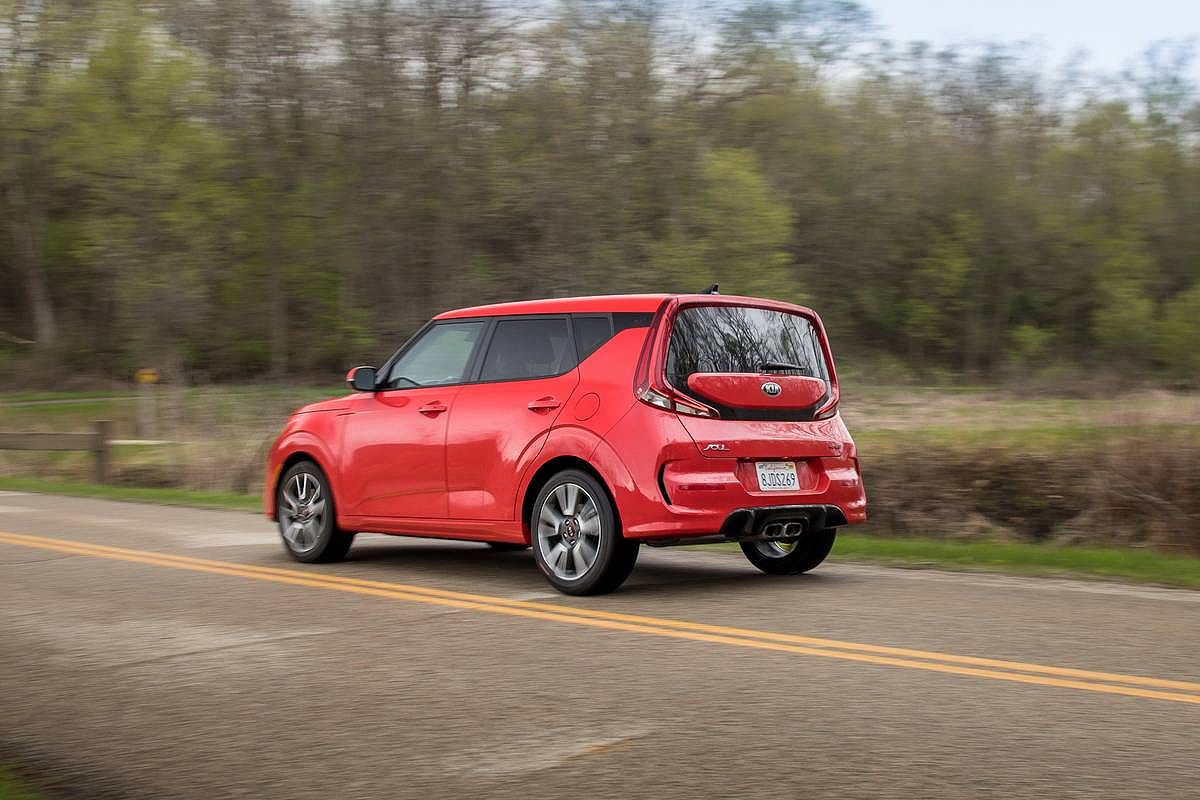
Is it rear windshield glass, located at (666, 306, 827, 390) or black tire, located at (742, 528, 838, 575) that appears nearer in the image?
rear windshield glass, located at (666, 306, 827, 390)

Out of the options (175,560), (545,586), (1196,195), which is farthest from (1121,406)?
(1196,195)

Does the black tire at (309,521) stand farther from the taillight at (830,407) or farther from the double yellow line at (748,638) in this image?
the taillight at (830,407)

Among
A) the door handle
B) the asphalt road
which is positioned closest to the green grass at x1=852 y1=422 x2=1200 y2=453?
the asphalt road

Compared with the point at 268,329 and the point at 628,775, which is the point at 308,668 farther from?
the point at 268,329

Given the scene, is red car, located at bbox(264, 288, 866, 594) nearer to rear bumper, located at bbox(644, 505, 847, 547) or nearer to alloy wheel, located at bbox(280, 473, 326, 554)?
rear bumper, located at bbox(644, 505, 847, 547)

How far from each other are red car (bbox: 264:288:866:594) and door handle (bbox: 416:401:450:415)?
0.01 meters

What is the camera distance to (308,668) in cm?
615

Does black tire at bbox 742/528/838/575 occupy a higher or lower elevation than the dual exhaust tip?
lower

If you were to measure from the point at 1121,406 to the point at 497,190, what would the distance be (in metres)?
23.4

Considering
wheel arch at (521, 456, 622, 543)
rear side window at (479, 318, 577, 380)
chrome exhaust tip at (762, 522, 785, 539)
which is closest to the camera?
wheel arch at (521, 456, 622, 543)

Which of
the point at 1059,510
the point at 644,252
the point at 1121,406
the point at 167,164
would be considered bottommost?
the point at 1059,510

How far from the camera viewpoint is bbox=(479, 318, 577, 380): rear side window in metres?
8.56

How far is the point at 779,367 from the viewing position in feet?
28.0

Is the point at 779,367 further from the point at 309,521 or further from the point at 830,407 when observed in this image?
the point at 309,521
